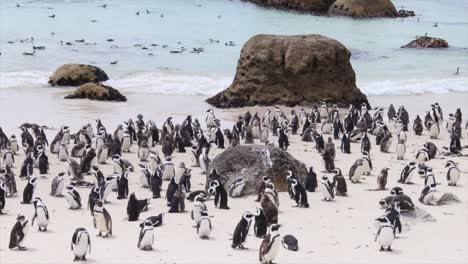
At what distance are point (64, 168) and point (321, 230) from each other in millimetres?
6789

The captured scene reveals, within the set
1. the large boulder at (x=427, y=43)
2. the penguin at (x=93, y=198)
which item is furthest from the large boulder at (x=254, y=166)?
the large boulder at (x=427, y=43)

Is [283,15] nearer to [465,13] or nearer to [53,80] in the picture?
[465,13]

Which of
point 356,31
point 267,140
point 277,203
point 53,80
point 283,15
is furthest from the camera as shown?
point 283,15

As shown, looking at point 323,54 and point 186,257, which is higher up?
point 323,54

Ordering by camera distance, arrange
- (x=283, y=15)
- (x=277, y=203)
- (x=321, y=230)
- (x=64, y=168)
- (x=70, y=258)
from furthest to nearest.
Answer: (x=283, y=15) → (x=64, y=168) → (x=277, y=203) → (x=321, y=230) → (x=70, y=258)

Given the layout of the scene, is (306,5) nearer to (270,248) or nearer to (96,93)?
Result: (96,93)

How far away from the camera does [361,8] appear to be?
65312mm

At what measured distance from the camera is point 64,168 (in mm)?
18453

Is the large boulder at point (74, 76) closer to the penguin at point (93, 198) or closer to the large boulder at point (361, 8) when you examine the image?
the penguin at point (93, 198)

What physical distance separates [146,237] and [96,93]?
16.9m

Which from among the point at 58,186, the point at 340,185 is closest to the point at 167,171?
the point at 58,186

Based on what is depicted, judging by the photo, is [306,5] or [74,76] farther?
[306,5]

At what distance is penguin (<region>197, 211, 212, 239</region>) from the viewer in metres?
13.0

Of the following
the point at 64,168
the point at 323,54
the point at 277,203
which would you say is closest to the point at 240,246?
the point at 277,203
